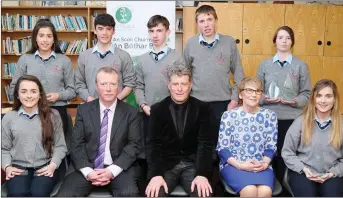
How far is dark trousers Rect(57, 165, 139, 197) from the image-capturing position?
8.31ft

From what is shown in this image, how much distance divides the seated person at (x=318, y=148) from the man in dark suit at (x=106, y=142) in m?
1.03

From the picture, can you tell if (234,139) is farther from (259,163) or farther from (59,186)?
(59,186)

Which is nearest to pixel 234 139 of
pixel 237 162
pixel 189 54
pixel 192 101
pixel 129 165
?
pixel 237 162

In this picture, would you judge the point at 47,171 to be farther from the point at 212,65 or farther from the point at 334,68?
the point at 334,68

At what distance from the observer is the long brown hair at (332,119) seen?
2.69m

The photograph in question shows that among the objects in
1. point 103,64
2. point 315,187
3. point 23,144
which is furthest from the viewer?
point 103,64

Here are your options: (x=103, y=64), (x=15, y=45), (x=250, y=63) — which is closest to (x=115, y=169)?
(x=103, y=64)

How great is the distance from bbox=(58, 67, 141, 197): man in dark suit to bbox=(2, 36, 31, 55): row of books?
14.1ft

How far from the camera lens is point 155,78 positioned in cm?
332

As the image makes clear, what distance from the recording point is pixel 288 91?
329 centimetres

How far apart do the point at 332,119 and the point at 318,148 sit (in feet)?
0.74

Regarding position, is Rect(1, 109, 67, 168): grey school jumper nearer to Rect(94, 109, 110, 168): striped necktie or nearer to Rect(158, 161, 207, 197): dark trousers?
Rect(94, 109, 110, 168): striped necktie

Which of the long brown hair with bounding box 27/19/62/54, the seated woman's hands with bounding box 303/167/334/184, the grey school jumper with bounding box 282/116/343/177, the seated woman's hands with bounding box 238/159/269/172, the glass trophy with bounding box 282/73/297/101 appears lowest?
the seated woman's hands with bounding box 303/167/334/184

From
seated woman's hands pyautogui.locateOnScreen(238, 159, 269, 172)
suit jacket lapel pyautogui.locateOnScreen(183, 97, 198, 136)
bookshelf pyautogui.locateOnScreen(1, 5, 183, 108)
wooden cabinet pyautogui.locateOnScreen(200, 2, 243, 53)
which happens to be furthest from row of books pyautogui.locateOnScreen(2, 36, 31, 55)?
seated woman's hands pyautogui.locateOnScreen(238, 159, 269, 172)
